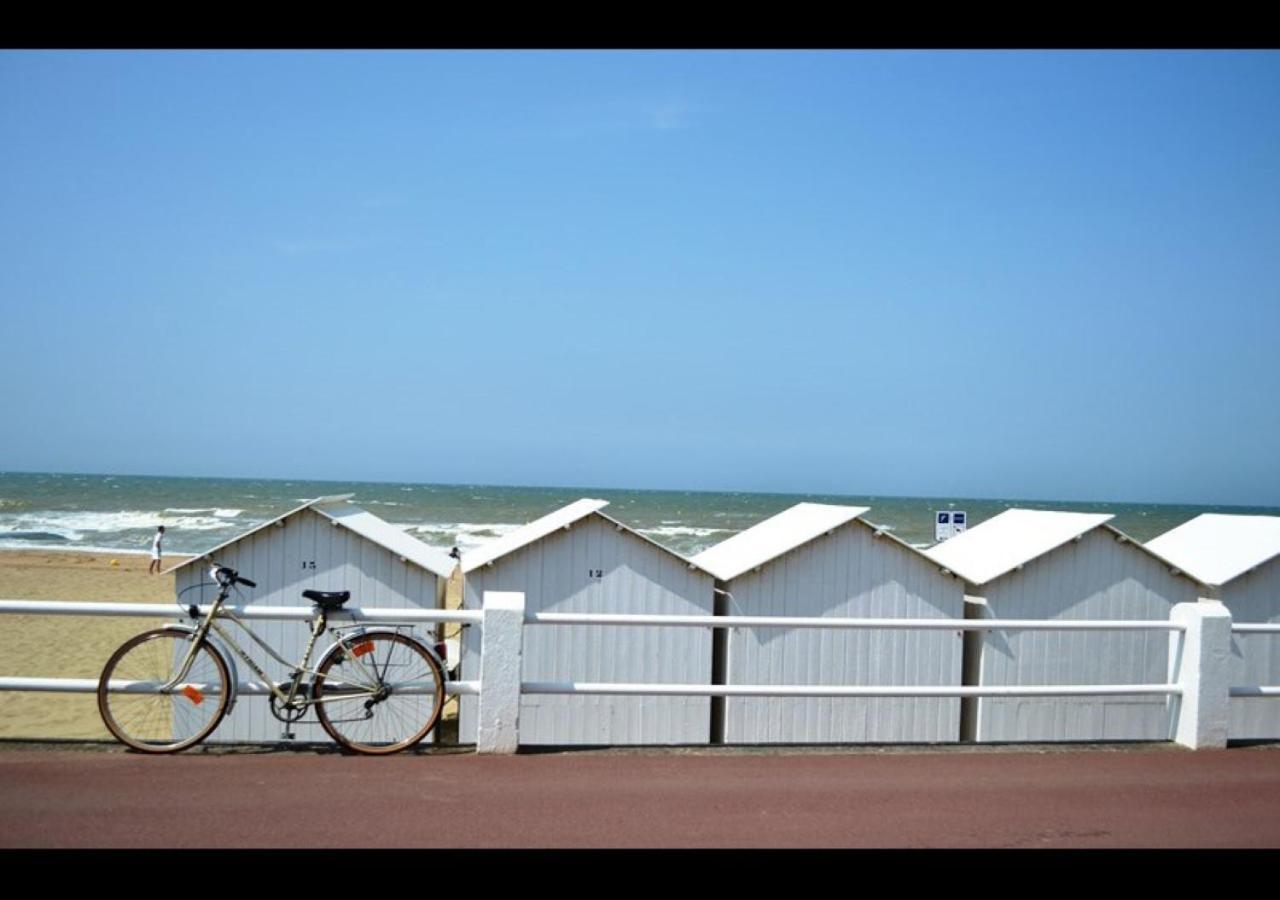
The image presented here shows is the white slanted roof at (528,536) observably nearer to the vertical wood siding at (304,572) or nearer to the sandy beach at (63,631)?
the vertical wood siding at (304,572)

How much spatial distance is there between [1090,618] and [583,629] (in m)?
5.63

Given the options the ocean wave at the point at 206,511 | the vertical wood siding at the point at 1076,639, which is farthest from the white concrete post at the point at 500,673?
the ocean wave at the point at 206,511

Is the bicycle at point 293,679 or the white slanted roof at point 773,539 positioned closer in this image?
the bicycle at point 293,679

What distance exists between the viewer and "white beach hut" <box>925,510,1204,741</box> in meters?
13.6

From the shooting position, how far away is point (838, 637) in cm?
1337

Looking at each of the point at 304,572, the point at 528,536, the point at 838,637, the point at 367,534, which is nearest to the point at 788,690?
the point at 838,637

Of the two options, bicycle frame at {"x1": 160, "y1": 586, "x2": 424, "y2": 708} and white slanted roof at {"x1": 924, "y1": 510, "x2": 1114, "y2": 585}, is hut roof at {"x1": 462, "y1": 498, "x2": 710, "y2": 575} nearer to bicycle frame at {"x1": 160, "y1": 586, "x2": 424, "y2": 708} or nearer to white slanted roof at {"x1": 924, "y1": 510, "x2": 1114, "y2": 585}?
white slanted roof at {"x1": 924, "y1": 510, "x2": 1114, "y2": 585}

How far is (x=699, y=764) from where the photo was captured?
6859mm

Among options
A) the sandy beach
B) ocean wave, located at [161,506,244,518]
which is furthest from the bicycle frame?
ocean wave, located at [161,506,244,518]

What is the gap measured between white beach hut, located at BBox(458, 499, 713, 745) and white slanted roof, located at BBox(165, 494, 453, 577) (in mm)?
551

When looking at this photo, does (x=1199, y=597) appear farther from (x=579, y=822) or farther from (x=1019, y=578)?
(x=579, y=822)

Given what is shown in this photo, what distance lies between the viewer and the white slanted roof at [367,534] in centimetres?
1298

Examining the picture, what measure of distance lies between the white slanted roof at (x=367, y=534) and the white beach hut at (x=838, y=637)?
317 cm
